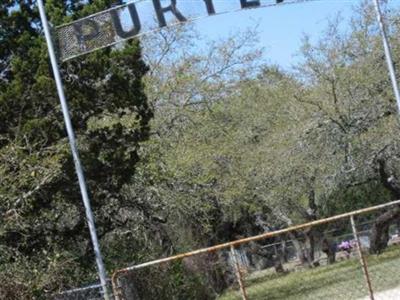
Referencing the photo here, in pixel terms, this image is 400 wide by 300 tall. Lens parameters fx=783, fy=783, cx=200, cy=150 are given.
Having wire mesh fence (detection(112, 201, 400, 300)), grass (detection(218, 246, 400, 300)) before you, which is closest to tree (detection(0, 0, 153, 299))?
wire mesh fence (detection(112, 201, 400, 300))

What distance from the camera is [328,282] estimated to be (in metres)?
18.2

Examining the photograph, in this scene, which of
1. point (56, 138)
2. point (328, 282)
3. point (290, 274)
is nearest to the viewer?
point (56, 138)

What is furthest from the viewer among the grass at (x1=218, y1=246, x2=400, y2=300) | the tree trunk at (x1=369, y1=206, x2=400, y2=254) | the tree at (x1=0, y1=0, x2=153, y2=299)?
the tree trunk at (x1=369, y1=206, x2=400, y2=254)

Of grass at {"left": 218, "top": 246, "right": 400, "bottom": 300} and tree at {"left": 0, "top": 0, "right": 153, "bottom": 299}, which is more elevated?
tree at {"left": 0, "top": 0, "right": 153, "bottom": 299}

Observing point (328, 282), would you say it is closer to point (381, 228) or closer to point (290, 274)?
point (290, 274)

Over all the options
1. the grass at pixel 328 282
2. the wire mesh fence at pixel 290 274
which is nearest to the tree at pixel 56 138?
the wire mesh fence at pixel 290 274

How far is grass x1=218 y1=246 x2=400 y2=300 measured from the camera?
603 inches

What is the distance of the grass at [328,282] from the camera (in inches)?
603

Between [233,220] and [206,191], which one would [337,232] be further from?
[233,220]

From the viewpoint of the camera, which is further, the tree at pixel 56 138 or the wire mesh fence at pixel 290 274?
the wire mesh fence at pixel 290 274

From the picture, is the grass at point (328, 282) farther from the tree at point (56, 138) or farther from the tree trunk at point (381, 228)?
the tree at point (56, 138)

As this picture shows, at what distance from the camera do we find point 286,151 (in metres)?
28.5

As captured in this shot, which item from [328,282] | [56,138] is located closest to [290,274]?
[328,282]

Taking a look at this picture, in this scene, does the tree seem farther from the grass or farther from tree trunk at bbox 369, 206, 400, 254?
tree trunk at bbox 369, 206, 400, 254
